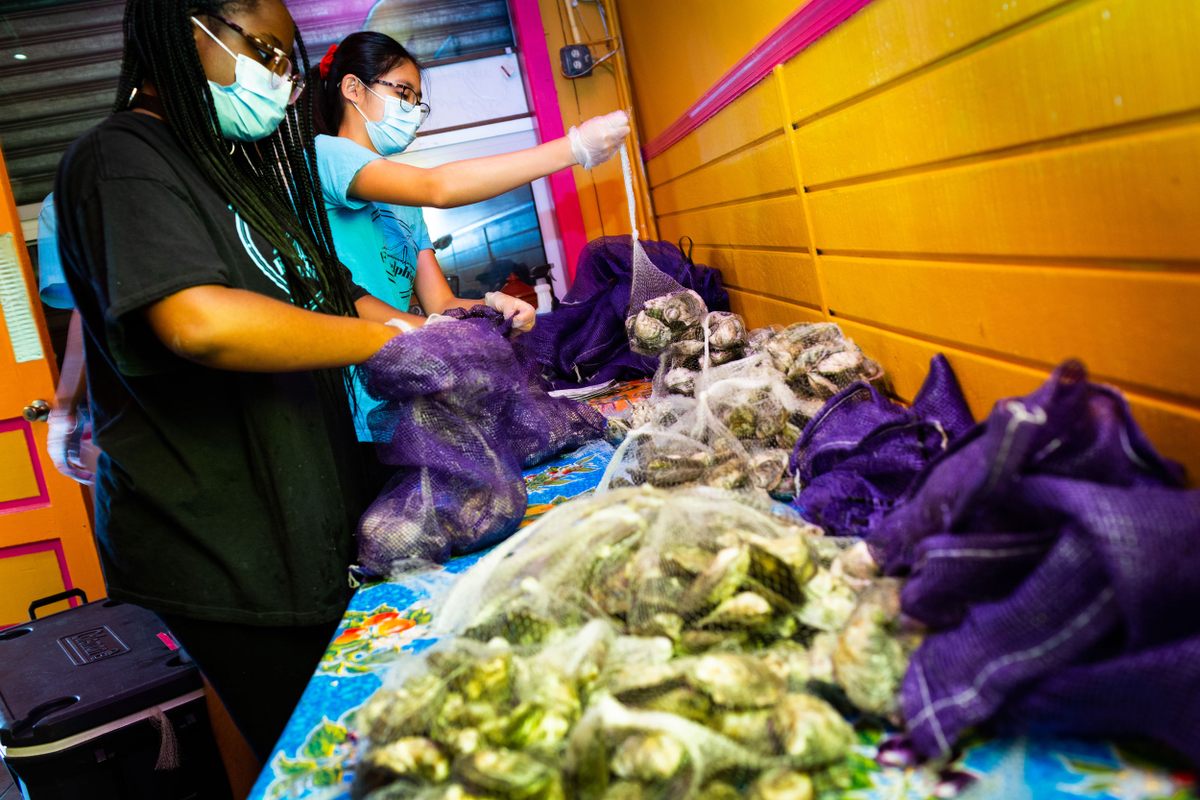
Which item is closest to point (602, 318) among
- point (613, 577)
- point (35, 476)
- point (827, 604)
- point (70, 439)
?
point (70, 439)

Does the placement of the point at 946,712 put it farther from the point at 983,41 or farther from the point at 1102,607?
the point at 983,41

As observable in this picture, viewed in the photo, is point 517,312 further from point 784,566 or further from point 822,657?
point 822,657

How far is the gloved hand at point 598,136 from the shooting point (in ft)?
8.68

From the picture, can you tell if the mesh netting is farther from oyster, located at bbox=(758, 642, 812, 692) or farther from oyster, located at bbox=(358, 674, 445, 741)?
oyster, located at bbox=(358, 674, 445, 741)

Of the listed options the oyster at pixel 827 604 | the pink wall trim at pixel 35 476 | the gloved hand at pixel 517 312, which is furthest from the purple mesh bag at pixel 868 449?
the pink wall trim at pixel 35 476

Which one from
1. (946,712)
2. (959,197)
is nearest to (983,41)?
(959,197)

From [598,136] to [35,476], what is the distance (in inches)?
127

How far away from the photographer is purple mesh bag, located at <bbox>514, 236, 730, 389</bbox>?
3047 millimetres

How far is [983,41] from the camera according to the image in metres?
1.24

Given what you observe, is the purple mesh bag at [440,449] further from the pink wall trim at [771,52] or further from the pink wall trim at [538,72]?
the pink wall trim at [538,72]

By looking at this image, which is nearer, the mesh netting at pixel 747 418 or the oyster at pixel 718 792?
the oyster at pixel 718 792

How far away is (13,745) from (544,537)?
1679mm

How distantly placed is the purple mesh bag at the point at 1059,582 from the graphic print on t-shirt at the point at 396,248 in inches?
75.4

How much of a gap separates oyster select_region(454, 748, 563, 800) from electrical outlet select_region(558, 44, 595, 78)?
13.1ft
